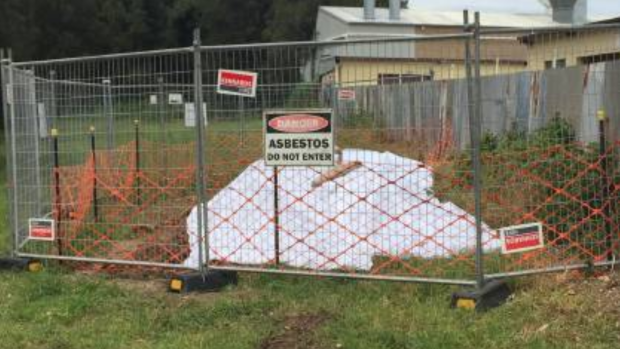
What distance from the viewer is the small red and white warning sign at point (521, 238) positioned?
19.1 ft

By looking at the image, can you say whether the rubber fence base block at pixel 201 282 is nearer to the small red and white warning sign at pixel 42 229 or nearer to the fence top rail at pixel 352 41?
the small red and white warning sign at pixel 42 229

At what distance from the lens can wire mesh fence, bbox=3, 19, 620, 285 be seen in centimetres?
648

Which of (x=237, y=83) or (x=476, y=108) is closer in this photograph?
(x=476, y=108)

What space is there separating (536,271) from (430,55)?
2498 mm

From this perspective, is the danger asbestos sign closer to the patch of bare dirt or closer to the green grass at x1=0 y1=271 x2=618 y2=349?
the green grass at x1=0 y1=271 x2=618 y2=349

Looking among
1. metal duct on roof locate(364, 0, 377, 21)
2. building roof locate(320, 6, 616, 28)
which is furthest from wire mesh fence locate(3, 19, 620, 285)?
metal duct on roof locate(364, 0, 377, 21)

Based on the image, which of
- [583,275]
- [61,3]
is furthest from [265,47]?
[61,3]

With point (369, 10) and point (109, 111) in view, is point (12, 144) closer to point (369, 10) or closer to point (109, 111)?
point (109, 111)

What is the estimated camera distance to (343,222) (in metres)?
8.02

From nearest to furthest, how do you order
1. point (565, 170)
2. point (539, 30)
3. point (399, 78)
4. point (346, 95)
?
point (539, 30) → point (346, 95) → point (399, 78) → point (565, 170)

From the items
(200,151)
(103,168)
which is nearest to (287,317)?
(200,151)

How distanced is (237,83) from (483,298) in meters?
2.68

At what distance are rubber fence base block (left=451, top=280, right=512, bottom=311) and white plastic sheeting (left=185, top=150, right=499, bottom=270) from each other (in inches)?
35.0

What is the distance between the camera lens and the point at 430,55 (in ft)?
24.4
